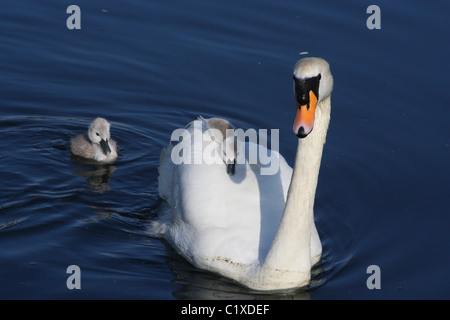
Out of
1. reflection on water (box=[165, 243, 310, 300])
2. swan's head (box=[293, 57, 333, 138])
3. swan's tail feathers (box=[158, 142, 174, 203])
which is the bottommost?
reflection on water (box=[165, 243, 310, 300])

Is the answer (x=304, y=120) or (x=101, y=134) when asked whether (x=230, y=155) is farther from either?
(x=101, y=134)

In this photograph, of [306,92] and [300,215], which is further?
[300,215]

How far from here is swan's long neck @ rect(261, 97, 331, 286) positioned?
761 centimetres

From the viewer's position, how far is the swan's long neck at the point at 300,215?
25.0ft

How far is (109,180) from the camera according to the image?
34.9 feet

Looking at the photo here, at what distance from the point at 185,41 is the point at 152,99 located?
151 cm

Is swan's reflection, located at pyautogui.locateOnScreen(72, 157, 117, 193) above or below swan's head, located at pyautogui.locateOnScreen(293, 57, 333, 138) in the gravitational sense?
above

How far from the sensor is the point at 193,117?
39.4 ft

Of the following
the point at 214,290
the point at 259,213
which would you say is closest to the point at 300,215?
the point at 259,213

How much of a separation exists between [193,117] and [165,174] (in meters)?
1.95

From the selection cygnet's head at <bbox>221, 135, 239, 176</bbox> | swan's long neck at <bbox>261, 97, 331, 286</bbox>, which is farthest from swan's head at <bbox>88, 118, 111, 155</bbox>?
swan's long neck at <bbox>261, 97, 331, 286</bbox>

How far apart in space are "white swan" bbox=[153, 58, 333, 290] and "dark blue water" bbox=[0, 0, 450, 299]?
0.69ft

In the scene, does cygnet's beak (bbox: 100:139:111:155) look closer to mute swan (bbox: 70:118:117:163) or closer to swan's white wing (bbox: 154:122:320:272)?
mute swan (bbox: 70:118:117:163)

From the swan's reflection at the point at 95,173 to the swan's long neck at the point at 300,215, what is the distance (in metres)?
3.13
